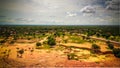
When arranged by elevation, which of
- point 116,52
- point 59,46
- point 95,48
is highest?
point 59,46

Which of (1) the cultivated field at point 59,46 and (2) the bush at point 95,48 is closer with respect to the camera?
(1) the cultivated field at point 59,46

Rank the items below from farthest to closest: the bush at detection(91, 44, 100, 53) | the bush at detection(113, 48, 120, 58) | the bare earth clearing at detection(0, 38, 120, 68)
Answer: the bush at detection(91, 44, 100, 53) < the bush at detection(113, 48, 120, 58) < the bare earth clearing at detection(0, 38, 120, 68)

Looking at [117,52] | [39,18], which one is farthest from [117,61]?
[39,18]

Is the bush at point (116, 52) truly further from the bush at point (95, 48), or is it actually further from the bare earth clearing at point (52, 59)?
the bush at point (95, 48)

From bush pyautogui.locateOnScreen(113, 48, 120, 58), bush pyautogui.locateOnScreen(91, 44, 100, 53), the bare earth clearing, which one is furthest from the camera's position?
bush pyautogui.locateOnScreen(91, 44, 100, 53)

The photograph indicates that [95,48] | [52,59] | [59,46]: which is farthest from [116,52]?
[52,59]

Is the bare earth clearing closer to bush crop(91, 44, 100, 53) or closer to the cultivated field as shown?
the cultivated field

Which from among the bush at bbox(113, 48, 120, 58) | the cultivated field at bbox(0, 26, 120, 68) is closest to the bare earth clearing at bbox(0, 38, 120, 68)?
the cultivated field at bbox(0, 26, 120, 68)

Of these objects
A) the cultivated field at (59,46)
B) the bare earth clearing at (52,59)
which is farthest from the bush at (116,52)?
the bare earth clearing at (52,59)

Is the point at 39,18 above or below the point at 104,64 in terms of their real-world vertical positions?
above

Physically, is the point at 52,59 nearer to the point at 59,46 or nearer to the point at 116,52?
the point at 59,46

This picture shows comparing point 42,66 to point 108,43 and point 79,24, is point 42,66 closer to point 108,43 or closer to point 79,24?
point 79,24
